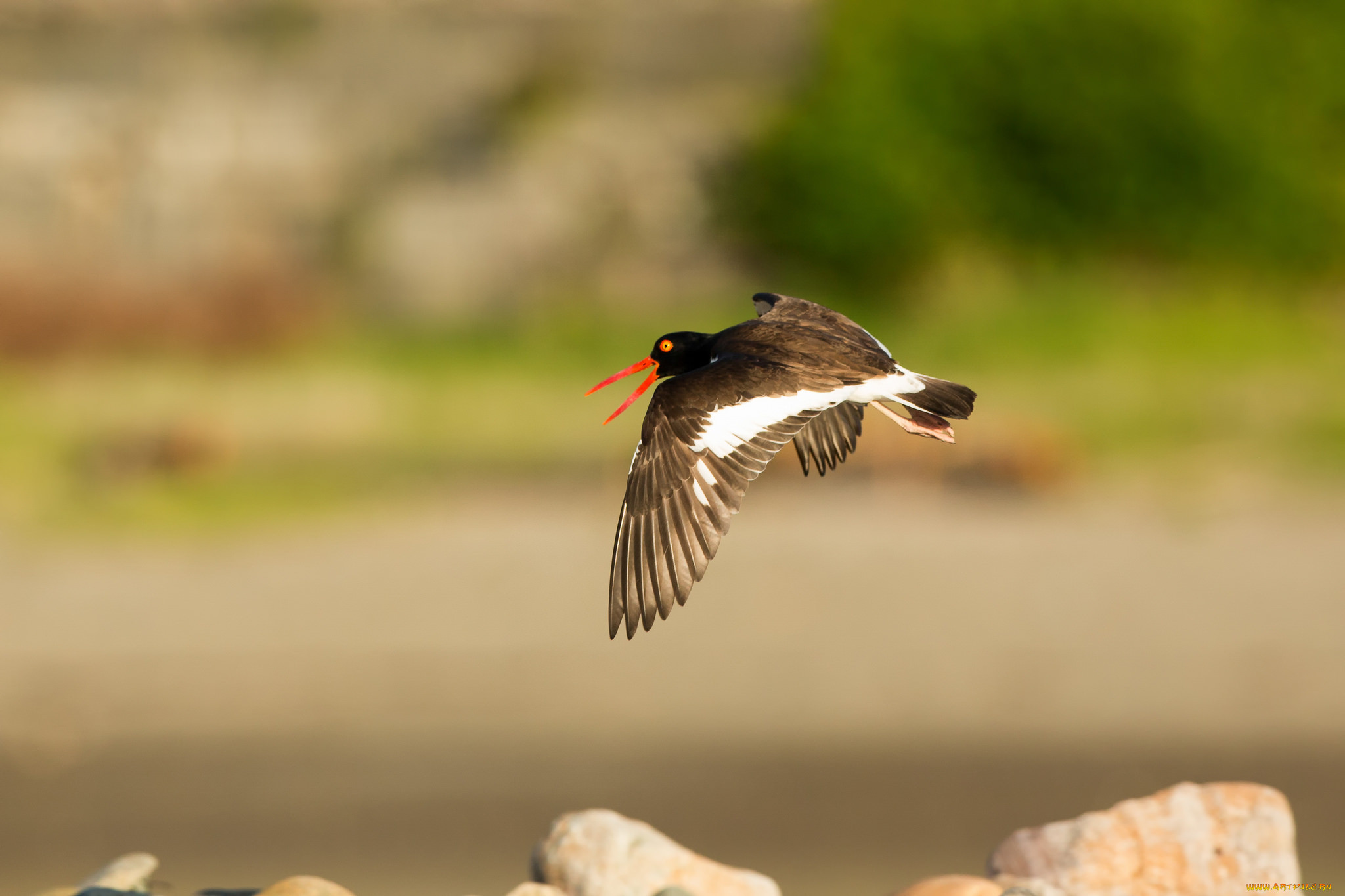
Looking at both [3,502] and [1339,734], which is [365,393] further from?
[1339,734]

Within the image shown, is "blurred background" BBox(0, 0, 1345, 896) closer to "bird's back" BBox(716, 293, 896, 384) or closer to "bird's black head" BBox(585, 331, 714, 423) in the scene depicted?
"bird's black head" BBox(585, 331, 714, 423)

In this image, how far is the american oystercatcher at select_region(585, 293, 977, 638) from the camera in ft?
12.6

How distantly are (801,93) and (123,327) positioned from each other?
18.9 feet

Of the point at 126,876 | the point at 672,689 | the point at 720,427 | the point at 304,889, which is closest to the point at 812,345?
the point at 720,427

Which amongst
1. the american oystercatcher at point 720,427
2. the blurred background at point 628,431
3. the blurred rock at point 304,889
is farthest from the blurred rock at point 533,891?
the blurred background at point 628,431

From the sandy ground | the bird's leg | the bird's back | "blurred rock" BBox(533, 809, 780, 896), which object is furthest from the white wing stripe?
the sandy ground

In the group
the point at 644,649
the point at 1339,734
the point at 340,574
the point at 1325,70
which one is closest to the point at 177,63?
the point at 340,574

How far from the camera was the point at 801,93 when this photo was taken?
14.3 meters

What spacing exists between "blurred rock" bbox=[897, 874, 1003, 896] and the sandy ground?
2.38 meters

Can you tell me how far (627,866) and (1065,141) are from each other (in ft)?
37.3

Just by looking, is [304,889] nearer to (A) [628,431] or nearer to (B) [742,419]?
(B) [742,419]

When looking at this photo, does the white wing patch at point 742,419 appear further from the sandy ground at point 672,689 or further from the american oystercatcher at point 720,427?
the sandy ground at point 672,689

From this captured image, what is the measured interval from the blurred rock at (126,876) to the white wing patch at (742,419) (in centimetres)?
176

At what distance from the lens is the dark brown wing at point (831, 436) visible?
15.7 ft
